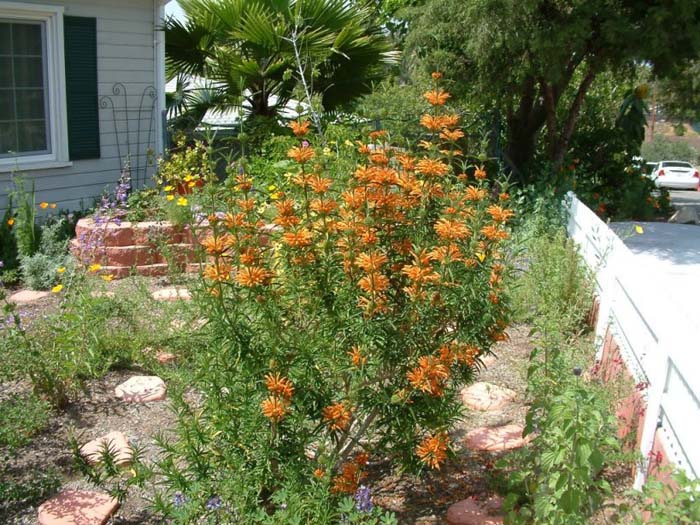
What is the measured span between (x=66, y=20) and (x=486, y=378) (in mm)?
5684

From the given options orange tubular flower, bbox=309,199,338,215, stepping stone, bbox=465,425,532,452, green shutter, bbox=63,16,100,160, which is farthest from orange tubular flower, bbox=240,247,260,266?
green shutter, bbox=63,16,100,160

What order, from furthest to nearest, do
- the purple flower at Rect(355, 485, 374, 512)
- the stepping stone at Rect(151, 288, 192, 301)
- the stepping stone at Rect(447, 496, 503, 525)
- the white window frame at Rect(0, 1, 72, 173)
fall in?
the white window frame at Rect(0, 1, 72, 173), the stepping stone at Rect(151, 288, 192, 301), the stepping stone at Rect(447, 496, 503, 525), the purple flower at Rect(355, 485, 374, 512)

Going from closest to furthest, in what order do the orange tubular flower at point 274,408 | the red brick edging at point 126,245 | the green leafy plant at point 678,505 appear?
the green leafy plant at point 678,505
the orange tubular flower at point 274,408
the red brick edging at point 126,245

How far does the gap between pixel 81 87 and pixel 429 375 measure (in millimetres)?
6402

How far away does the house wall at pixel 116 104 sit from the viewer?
761cm

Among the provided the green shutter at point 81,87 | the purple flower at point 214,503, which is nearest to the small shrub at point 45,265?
the green shutter at point 81,87

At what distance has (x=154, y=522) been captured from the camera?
9.72 ft

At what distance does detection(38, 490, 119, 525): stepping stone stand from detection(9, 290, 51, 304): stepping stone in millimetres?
3065

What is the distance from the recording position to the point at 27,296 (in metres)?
5.93

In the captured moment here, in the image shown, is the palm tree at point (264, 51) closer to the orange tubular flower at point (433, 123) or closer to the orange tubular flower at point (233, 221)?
the orange tubular flower at point (433, 123)

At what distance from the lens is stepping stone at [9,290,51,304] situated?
19.0 feet

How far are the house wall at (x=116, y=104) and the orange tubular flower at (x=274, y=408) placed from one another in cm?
571

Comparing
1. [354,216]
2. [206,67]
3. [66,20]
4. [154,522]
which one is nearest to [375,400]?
[354,216]

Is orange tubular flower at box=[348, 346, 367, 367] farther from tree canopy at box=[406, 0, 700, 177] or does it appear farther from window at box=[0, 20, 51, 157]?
tree canopy at box=[406, 0, 700, 177]
